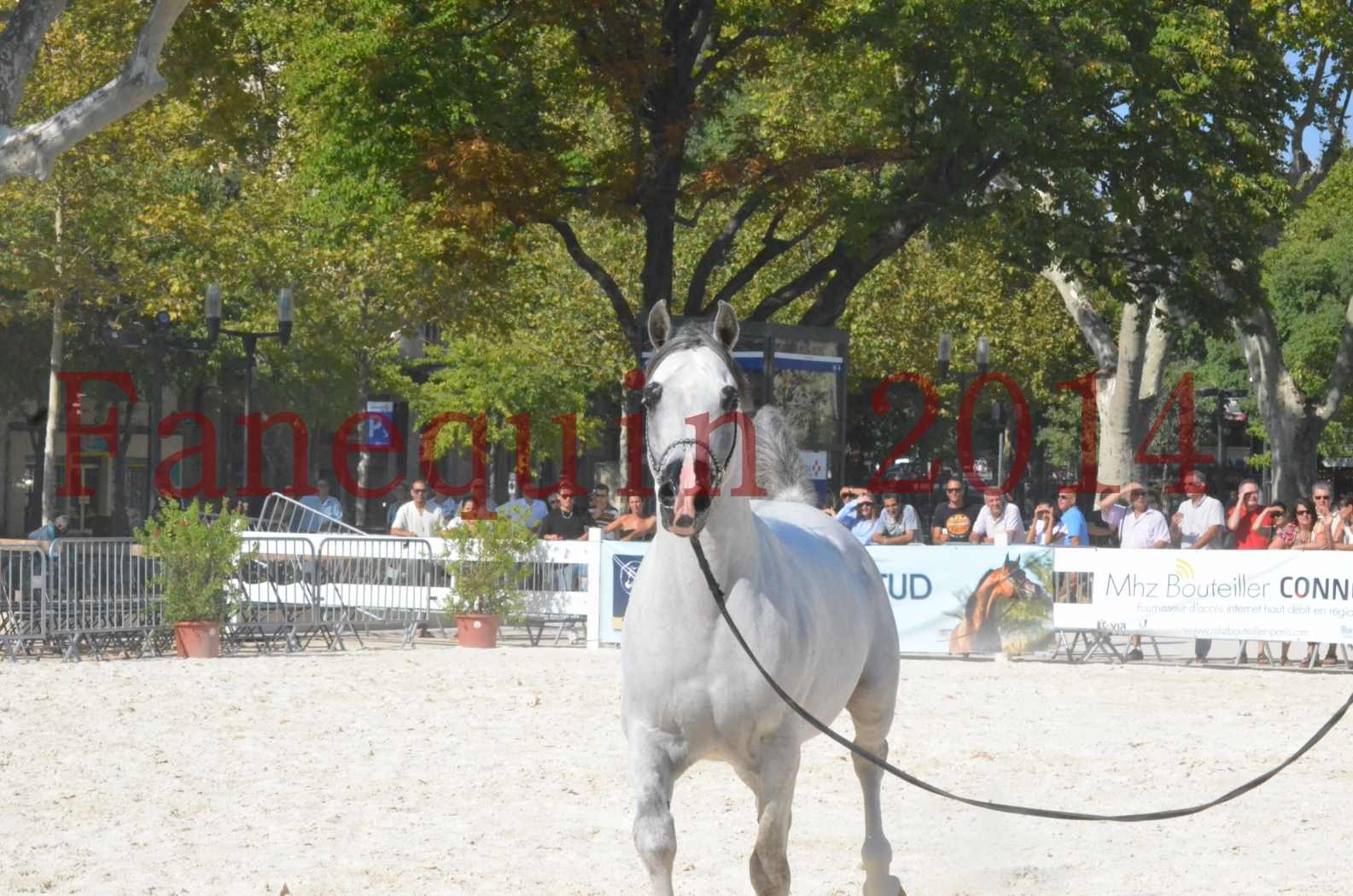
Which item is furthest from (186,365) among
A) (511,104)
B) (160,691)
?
(160,691)

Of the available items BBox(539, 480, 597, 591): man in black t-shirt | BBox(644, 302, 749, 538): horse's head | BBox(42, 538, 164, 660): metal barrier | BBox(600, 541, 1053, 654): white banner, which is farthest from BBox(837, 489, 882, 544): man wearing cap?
BBox(644, 302, 749, 538): horse's head

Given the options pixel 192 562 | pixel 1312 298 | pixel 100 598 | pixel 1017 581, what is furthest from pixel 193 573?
pixel 1312 298

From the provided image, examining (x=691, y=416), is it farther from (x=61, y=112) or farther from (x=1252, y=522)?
(x=1252, y=522)

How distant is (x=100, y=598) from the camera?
55.2ft

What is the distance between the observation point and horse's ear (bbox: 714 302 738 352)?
5375 mm

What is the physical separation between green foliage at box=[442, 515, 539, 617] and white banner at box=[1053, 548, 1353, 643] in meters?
5.80

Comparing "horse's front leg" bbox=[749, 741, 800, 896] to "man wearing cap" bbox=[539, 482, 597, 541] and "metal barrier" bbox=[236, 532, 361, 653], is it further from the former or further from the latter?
"man wearing cap" bbox=[539, 482, 597, 541]

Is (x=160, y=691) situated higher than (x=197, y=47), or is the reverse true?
(x=197, y=47)

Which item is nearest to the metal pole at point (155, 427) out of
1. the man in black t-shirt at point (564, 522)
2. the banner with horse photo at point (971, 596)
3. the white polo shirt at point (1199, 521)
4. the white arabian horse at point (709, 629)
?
the man in black t-shirt at point (564, 522)

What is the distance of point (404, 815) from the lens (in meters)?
8.55

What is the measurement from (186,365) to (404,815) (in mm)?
34458

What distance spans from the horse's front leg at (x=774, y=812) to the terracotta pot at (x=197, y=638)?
12.2 metres

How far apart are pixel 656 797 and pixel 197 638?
1246 centimetres

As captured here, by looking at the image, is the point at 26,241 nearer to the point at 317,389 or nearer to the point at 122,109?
the point at 317,389
